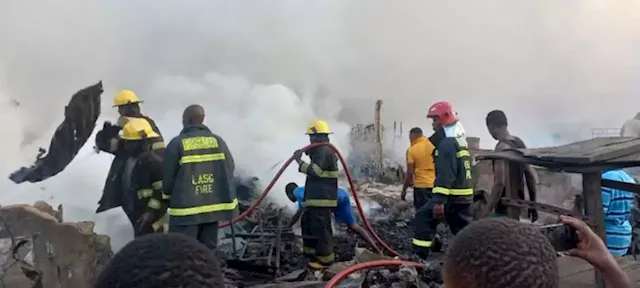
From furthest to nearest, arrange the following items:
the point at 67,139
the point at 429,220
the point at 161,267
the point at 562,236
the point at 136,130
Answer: the point at 67,139
the point at 429,220
the point at 136,130
the point at 562,236
the point at 161,267

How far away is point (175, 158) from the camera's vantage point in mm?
4164

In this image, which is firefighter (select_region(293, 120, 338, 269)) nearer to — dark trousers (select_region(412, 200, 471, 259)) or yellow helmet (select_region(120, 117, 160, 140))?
dark trousers (select_region(412, 200, 471, 259))

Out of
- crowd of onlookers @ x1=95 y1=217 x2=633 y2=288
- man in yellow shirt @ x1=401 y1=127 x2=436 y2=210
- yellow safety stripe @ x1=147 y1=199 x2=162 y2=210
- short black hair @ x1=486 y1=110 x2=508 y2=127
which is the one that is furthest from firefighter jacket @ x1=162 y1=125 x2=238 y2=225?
crowd of onlookers @ x1=95 y1=217 x2=633 y2=288

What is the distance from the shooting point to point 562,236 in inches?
82.4

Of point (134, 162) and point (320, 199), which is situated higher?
point (134, 162)

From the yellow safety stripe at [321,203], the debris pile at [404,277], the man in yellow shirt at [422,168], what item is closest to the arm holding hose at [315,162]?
the yellow safety stripe at [321,203]

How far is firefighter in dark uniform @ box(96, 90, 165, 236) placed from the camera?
4672 mm

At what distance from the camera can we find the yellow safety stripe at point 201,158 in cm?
417

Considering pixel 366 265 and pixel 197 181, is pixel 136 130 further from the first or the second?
pixel 366 265

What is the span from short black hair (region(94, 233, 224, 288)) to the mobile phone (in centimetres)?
135

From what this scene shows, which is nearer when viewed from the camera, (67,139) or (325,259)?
(325,259)

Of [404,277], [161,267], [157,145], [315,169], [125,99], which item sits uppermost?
[125,99]

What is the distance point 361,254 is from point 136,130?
82.3 inches

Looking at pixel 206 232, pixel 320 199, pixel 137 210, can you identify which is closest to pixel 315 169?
pixel 320 199
